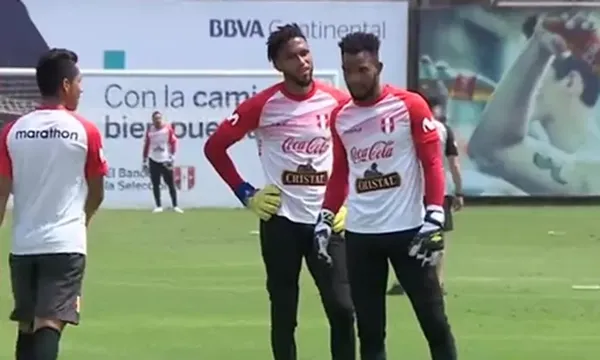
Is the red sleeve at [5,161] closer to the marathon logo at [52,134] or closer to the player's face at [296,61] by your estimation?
the marathon logo at [52,134]

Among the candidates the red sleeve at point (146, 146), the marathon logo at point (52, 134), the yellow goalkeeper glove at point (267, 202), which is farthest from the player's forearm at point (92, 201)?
the red sleeve at point (146, 146)

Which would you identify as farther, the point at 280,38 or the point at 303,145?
the point at 303,145

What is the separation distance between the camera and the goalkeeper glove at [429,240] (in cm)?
909

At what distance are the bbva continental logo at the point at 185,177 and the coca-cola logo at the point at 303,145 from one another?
23.5 metres

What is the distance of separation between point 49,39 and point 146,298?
2013 cm

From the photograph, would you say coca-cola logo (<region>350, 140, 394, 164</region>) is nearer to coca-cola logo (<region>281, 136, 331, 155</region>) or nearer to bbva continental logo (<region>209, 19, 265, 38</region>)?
coca-cola logo (<region>281, 136, 331, 155</region>)

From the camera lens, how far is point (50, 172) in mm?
8859

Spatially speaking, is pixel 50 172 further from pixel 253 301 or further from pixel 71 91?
pixel 253 301

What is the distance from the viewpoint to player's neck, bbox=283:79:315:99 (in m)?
10.1

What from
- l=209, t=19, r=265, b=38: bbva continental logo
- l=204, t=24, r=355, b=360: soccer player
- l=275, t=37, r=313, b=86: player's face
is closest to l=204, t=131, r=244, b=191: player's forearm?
l=204, t=24, r=355, b=360: soccer player

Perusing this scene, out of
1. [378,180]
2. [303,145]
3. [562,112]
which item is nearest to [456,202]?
[303,145]

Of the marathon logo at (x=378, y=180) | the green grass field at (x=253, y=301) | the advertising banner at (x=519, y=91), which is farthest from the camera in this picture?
the advertising banner at (x=519, y=91)

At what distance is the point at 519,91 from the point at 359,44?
2732cm

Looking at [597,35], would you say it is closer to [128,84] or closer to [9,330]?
[128,84]
